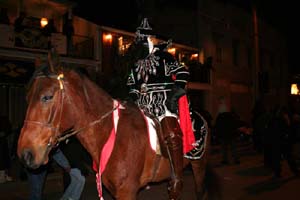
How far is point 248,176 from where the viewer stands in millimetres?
11367

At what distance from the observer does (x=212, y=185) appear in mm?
5875

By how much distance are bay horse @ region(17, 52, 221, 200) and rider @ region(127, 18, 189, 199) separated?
0.61 ft

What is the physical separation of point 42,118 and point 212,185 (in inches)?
137

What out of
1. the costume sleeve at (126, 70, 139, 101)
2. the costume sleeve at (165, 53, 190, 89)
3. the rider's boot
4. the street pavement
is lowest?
the street pavement

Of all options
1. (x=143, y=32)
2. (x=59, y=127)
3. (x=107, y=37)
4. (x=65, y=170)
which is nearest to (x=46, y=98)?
(x=59, y=127)

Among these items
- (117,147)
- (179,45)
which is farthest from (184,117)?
(179,45)

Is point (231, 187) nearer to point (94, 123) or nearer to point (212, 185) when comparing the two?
point (212, 185)

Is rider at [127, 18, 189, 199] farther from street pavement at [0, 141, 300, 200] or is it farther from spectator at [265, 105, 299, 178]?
spectator at [265, 105, 299, 178]

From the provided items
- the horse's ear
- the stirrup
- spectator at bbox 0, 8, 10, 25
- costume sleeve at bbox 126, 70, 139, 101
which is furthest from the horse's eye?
spectator at bbox 0, 8, 10, 25

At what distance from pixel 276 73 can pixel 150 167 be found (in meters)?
35.0

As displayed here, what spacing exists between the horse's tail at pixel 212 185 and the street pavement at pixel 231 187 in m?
0.75

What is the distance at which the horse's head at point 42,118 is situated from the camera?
3.24 m

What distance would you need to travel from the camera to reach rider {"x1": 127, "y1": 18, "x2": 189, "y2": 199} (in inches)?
172

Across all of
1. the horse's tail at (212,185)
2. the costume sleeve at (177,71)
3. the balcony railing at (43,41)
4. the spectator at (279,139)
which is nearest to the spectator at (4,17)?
the balcony railing at (43,41)
